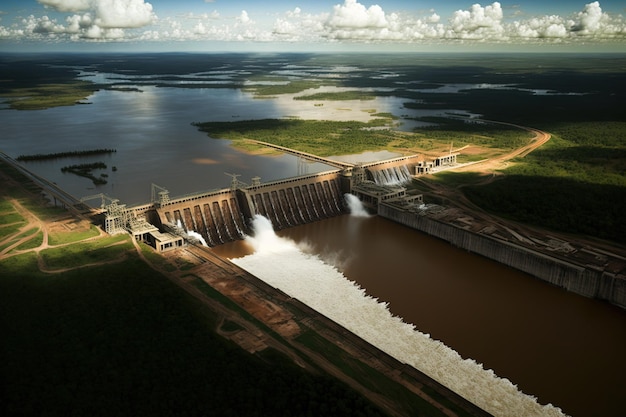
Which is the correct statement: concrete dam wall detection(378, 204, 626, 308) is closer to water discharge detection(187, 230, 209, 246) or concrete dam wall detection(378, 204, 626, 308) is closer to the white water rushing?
the white water rushing

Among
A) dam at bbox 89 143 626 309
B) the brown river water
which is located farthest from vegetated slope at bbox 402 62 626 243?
the brown river water

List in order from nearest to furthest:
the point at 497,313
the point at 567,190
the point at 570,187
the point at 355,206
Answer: the point at 497,313
the point at 355,206
the point at 567,190
the point at 570,187

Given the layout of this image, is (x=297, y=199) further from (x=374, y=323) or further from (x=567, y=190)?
(x=567, y=190)

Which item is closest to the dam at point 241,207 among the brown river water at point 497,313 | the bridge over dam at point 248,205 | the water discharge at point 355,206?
the bridge over dam at point 248,205

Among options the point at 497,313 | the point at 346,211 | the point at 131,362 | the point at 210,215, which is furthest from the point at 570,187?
the point at 131,362

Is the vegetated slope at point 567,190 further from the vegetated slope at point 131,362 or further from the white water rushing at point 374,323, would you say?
the vegetated slope at point 131,362

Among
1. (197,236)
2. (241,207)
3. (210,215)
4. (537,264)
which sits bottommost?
(537,264)
